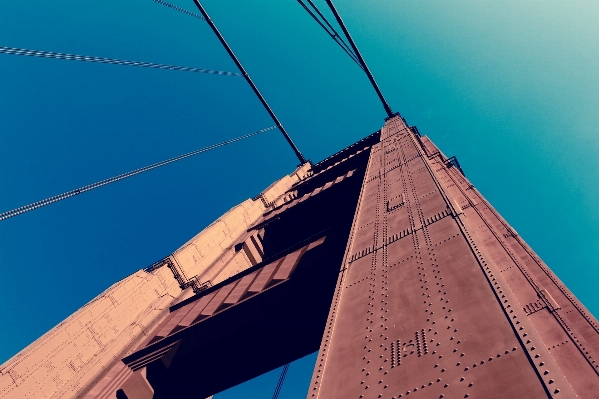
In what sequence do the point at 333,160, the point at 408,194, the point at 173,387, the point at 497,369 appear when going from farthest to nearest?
the point at 333,160
the point at 173,387
the point at 408,194
the point at 497,369

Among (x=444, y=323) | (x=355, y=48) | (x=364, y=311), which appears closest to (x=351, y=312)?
(x=364, y=311)

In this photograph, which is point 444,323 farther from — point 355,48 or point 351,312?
point 355,48

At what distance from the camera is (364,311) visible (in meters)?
4.85

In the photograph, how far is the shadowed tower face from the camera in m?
3.37

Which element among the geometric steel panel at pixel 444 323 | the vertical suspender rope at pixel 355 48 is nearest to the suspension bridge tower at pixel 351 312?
the geometric steel panel at pixel 444 323

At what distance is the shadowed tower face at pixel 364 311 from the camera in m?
3.37

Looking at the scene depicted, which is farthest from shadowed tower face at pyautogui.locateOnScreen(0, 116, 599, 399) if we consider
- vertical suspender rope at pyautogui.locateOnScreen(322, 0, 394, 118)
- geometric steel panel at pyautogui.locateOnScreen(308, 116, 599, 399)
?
vertical suspender rope at pyautogui.locateOnScreen(322, 0, 394, 118)

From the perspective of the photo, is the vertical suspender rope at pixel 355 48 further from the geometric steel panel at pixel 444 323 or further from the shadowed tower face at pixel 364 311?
the geometric steel panel at pixel 444 323

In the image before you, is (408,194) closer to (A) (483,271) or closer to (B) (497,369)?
(A) (483,271)

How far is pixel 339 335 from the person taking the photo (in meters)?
4.69

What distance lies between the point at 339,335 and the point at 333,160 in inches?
1145

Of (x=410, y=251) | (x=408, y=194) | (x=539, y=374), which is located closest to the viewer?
(x=539, y=374)

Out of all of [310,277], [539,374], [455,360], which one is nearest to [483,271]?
[455,360]

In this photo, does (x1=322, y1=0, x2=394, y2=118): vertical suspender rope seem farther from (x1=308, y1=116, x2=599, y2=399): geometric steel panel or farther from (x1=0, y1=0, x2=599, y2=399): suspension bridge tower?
(x1=308, y1=116, x2=599, y2=399): geometric steel panel
